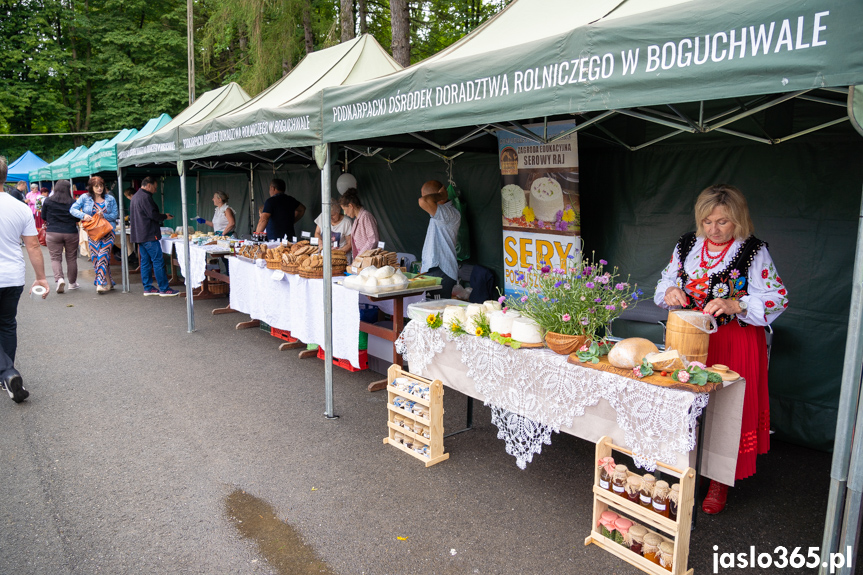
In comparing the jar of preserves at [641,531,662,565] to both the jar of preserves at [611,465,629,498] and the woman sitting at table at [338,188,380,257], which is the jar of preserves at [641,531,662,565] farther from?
the woman sitting at table at [338,188,380,257]

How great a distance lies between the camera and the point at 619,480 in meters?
2.62

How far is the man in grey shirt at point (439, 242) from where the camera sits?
5598 millimetres

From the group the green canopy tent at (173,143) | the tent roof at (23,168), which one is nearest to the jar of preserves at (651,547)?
the green canopy tent at (173,143)

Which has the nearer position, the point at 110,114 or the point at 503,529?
the point at 503,529

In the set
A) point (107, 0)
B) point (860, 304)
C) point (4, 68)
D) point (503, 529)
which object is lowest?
point (503, 529)

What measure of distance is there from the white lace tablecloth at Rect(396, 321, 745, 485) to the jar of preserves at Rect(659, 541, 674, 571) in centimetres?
32

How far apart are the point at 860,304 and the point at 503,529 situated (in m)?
1.82

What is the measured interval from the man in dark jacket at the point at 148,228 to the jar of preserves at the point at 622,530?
8477 millimetres

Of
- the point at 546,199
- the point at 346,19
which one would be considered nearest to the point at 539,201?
the point at 546,199

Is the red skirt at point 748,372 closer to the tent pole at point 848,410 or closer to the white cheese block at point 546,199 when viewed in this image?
the tent pole at point 848,410

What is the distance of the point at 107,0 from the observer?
2533cm

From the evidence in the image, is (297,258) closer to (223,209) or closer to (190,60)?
(223,209)

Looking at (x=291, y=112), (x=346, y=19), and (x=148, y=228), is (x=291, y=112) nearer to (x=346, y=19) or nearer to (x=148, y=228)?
(x=148, y=228)

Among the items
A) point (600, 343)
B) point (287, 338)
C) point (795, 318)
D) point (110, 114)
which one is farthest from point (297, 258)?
point (110, 114)
